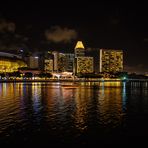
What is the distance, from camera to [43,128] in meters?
24.5

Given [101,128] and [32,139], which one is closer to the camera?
[32,139]

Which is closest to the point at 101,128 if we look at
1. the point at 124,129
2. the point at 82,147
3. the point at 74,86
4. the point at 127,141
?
the point at 124,129

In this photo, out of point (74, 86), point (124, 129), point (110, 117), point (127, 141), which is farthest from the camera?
point (74, 86)

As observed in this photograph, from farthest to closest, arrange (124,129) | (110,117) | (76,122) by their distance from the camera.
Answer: (110,117)
(76,122)
(124,129)

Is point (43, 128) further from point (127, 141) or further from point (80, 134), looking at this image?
point (127, 141)

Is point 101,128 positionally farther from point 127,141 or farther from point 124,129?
point 127,141

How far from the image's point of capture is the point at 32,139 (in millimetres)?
20688

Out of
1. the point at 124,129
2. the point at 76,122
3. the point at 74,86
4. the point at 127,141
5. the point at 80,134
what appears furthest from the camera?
the point at 74,86

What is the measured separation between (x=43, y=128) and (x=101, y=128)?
5.21 metres

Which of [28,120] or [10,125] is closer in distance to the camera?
[10,125]

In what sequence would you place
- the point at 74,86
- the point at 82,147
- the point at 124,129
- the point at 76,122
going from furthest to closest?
1. the point at 74,86
2. the point at 76,122
3. the point at 124,129
4. the point at 82,147

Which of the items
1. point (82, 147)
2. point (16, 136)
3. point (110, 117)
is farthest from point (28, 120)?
point (82, 147)

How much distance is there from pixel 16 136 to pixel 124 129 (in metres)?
9.48

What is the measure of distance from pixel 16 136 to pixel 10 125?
4.27 meters
